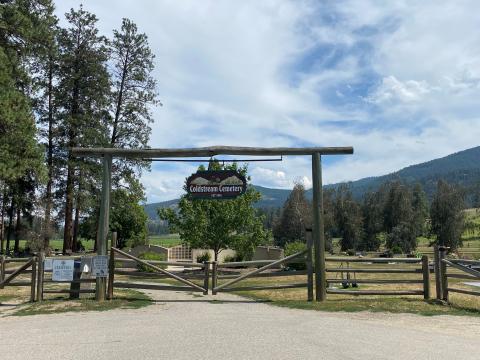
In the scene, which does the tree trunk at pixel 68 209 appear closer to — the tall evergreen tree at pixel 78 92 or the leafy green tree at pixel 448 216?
the tall evergreen tree at pixel 78 92

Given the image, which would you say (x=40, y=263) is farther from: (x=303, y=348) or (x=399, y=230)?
(x=399, y=230)

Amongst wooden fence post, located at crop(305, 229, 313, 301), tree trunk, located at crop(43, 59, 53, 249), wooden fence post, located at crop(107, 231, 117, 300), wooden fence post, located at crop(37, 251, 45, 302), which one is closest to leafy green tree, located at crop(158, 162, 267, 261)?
tree trunk, located at crop(43, 59, 53, 249)

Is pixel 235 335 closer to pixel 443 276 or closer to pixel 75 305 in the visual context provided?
pixel 75 305

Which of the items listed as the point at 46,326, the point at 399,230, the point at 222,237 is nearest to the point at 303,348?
the point at 46,326

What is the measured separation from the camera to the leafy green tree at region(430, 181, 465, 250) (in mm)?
74812

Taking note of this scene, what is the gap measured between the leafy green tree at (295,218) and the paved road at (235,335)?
59.9 meters

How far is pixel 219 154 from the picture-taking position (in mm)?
12039

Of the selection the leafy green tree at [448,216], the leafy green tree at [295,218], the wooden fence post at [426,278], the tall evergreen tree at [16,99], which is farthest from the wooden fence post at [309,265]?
the leafy green tree at [448,216]

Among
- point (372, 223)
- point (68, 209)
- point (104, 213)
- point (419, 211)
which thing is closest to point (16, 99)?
point (104, 213)

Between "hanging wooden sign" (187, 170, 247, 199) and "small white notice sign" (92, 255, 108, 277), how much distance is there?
2.86 meters

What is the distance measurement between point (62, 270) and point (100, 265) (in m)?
0.99

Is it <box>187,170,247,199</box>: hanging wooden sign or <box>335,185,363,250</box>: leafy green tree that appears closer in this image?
<box>187,170,247,199</box>: hanging wooden sign

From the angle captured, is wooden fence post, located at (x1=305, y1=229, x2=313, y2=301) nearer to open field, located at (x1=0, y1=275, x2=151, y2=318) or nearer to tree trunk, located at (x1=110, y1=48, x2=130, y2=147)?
open field, located at (x1=0, y1=275, x2=151, y2=318)

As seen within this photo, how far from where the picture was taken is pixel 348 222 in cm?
8344
